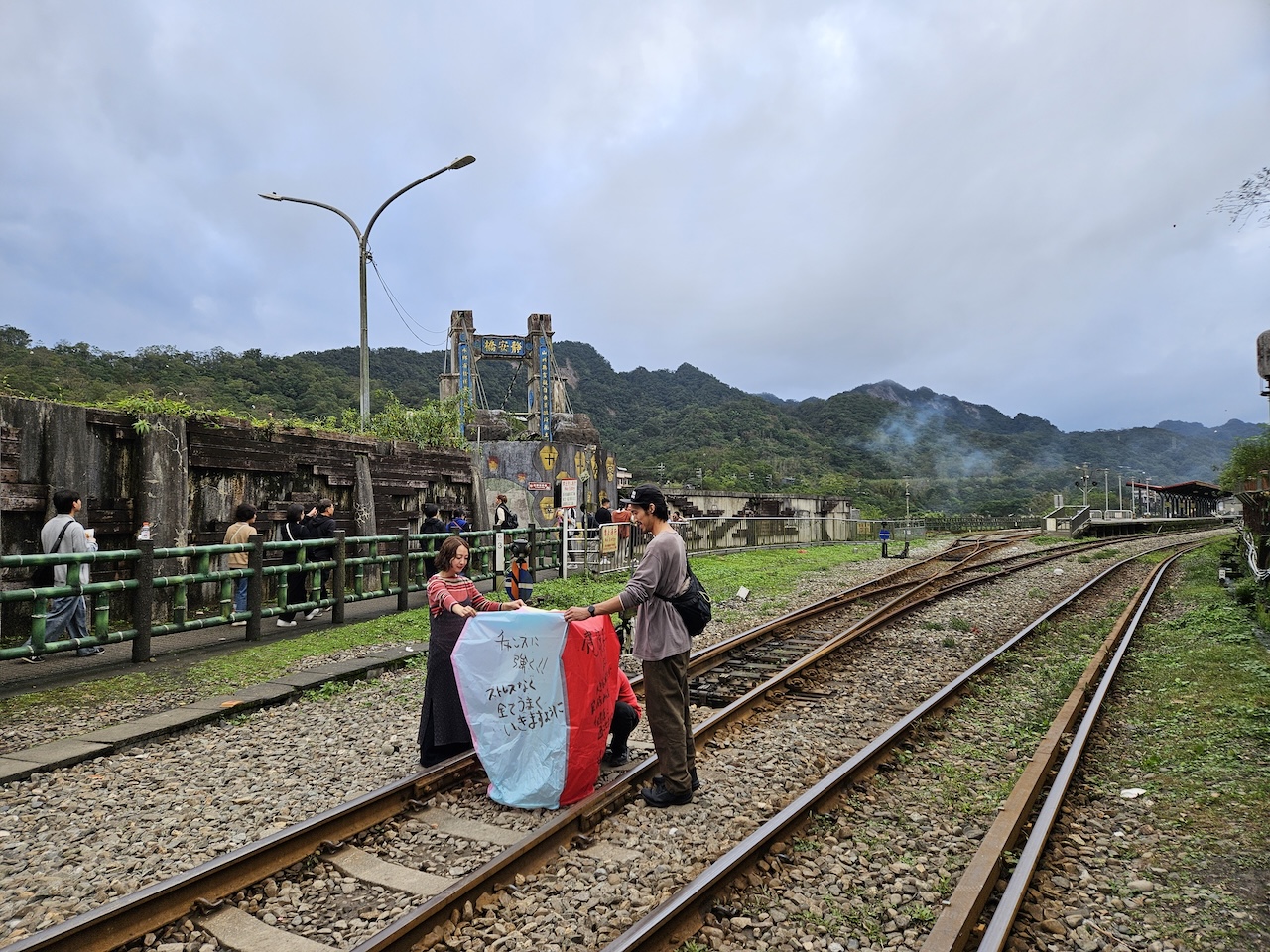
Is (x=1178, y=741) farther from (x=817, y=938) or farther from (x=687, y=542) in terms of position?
(x=687, y=542)

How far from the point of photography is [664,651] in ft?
15.8

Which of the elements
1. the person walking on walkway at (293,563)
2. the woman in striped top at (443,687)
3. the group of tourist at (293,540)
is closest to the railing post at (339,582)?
the group of tourist at (293,540)

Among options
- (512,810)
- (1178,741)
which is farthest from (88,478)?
(1178,741)

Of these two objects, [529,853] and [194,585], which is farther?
[194,585]

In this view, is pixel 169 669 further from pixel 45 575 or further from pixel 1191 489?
pixel 1191 489

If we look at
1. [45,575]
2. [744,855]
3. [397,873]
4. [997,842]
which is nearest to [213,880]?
[397,873]

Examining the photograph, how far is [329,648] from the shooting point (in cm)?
904

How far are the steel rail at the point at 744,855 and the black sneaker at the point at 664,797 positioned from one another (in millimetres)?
588

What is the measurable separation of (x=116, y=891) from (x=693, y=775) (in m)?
3.10

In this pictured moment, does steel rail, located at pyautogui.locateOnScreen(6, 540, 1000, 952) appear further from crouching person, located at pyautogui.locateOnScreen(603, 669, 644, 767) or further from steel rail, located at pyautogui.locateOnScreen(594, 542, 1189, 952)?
steel rail, located at pyautogui.locateOnScreen(594, 542, 1189, 952)

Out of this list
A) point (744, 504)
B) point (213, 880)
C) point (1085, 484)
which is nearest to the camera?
point (213, 880)

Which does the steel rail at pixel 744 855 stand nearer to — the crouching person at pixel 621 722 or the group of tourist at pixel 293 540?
the crouching person at pixel 621 722

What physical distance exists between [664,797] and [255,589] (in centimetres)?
649

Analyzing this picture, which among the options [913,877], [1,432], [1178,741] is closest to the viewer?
[913,877]
